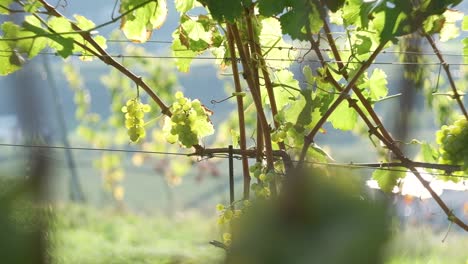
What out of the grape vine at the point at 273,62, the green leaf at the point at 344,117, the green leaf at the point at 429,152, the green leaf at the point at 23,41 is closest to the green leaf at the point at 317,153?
the grape vine at the point at 273,62

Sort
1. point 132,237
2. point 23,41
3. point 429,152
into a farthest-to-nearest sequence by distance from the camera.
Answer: point 132,237 → point 429,152 → point 23,41

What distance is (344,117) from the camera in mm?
1235

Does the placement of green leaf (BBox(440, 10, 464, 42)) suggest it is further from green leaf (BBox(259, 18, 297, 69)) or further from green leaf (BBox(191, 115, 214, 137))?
green leaf (BBox(191, 115, 214, 137))

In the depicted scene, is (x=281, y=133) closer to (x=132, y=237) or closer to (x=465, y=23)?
(x=465, y=23)

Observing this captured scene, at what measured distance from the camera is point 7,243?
1.60 feet

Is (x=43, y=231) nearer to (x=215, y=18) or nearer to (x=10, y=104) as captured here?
(x=10, y=104)

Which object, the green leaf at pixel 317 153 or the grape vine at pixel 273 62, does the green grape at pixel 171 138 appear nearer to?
the grape vine at pixel 273 62

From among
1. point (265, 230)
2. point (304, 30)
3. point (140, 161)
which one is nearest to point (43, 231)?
point (265, 230)

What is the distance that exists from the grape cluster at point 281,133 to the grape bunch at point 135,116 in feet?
0.69

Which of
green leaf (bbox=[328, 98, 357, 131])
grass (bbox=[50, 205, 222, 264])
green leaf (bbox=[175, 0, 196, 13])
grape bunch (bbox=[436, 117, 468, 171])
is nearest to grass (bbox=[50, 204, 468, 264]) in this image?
grass (bbox=[50, 205, 222, 264])

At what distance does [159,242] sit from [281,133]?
0.68 meters

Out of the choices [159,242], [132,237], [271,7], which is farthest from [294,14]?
[132,237]

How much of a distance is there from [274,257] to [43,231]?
238 mm

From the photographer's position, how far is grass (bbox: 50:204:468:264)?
57 centimetres
